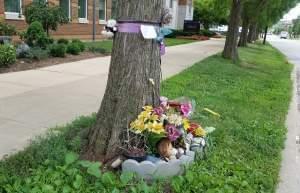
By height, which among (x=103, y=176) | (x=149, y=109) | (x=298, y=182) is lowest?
(x=298, y=182)

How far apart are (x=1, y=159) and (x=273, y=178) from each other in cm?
279

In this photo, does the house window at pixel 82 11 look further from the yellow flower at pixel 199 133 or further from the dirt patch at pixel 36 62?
the yellow flower at pixel 199 133

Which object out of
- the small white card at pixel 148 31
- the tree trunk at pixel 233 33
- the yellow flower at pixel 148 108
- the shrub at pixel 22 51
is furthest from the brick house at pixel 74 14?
the yellow flower at pixel 148 108

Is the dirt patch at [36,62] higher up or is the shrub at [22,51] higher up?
the shrub at [22,51]

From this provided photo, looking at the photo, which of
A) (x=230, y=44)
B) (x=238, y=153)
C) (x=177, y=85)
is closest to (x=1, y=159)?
(x=238, y=153)

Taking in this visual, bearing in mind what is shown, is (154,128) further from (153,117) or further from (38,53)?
(38,53)

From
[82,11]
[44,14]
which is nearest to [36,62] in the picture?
[44,14]

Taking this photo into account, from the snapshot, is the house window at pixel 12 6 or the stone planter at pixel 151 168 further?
the house window at pixel 12 6

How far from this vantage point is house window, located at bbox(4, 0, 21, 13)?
17625 mm

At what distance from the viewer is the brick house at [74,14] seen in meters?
17.8

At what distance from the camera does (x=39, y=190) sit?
3.57 metres

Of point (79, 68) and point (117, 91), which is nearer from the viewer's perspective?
point (117, 91)

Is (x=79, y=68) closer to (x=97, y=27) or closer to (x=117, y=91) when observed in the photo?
(x=117, y=91)

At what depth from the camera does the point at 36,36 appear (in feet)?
44.0
